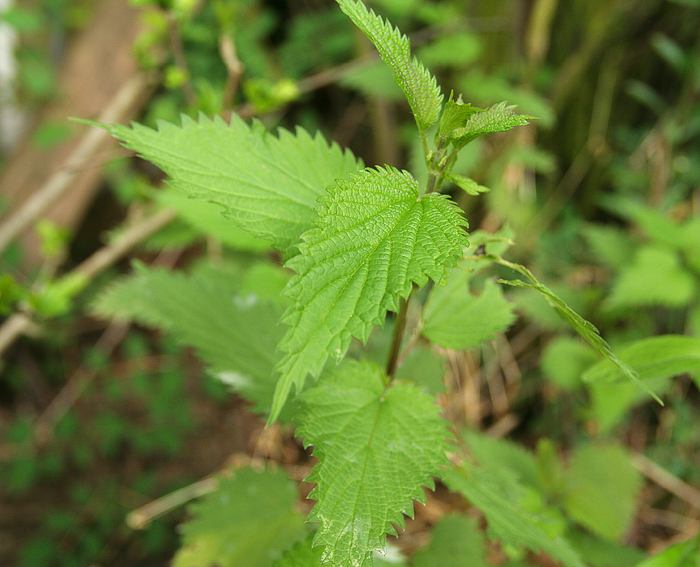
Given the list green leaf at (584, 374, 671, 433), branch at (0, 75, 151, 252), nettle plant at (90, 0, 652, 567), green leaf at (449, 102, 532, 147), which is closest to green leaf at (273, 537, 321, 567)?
nettle plant at (90, 0, 652, 567)

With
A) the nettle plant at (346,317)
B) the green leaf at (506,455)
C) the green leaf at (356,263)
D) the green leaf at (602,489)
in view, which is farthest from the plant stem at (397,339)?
the green leaf at (602,489)

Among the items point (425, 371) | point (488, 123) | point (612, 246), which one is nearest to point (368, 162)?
point (612, 246)

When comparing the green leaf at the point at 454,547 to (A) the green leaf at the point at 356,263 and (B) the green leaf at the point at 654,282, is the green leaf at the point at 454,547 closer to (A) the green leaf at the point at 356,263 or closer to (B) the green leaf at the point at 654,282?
(A) the green leaf at the point at 356,263

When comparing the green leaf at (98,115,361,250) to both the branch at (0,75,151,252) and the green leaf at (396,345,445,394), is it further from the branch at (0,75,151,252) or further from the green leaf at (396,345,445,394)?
the branch at (0,75,151,252)

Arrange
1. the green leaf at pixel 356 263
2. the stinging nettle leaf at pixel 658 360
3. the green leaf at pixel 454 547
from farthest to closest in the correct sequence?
the green leaf at pixel 454 547 < the stinging nettle leaf at pixel 658 360 < the green leaf at pixel 356 263

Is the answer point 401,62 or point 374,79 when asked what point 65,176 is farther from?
point 401,62

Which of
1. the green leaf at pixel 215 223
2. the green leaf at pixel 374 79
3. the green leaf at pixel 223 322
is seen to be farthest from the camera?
the green leaf at pixel 374 79

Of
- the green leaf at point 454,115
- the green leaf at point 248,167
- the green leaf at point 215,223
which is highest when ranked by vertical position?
the green leaf at point 454,115

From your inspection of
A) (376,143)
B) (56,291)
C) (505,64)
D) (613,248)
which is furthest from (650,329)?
(56,291)
